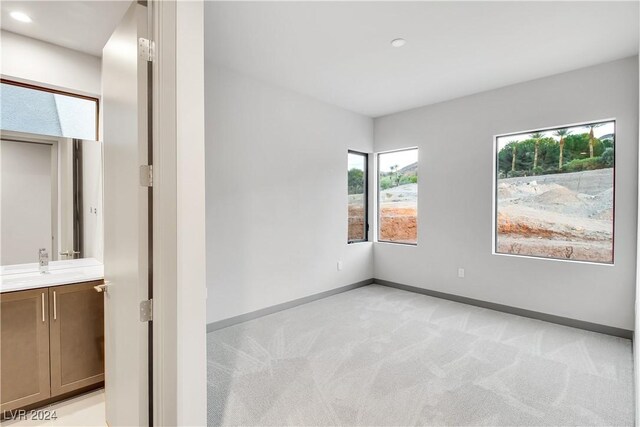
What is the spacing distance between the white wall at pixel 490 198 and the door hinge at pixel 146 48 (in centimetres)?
388

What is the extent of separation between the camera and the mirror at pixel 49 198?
7.64 ft

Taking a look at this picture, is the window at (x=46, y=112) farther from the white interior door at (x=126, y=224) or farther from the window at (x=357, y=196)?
the window at (x=357, y=196)

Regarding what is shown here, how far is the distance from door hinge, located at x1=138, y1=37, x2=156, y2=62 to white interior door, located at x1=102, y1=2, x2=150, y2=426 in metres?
0.02

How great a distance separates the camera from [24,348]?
2010 millimetres

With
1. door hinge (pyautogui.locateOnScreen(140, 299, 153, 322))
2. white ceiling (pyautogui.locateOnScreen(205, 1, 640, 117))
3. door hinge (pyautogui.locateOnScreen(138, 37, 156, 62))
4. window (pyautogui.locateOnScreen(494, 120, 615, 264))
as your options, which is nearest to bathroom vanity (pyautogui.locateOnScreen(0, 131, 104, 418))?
door hinge (pyautogui.locateOnScreen(140, 299, 153, 322))

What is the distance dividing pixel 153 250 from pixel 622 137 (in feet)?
13.8

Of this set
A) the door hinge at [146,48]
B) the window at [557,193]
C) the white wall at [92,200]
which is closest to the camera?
the door hinge at [146,48]

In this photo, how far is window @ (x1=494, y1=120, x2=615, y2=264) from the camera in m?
3.36

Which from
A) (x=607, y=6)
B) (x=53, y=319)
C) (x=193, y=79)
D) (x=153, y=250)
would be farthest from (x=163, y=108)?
(x=607, y=6)

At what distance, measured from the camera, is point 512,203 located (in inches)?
157

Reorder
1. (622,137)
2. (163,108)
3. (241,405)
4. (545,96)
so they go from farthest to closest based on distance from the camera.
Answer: (545,96)
(622,137)
(241,405)
(163,108)

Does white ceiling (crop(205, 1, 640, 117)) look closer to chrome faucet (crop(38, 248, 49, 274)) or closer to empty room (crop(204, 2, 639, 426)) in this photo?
empty room (crop(204, 2, 639, 426))

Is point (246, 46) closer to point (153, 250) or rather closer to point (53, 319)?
point (153, 250)

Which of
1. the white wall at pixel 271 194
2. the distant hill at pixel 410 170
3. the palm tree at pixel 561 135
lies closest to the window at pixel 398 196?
the distant hill at pixel 410 170
